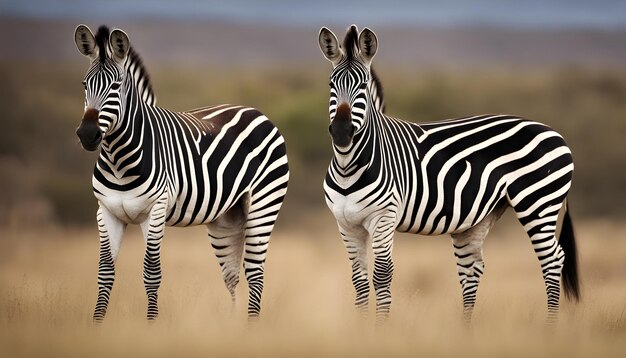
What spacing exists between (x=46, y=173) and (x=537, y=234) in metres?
26.2

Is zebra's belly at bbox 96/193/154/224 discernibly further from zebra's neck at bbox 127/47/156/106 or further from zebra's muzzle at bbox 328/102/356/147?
zebra's muzzle at bbox 328/102/356/147

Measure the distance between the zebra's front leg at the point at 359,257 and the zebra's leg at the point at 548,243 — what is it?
1.92 meters

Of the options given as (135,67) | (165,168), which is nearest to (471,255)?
(165,168)

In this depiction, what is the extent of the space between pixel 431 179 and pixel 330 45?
73.7 inches

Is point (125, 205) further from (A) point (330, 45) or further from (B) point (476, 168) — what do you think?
(B) point (476, 168)

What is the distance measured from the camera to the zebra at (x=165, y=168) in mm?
9930

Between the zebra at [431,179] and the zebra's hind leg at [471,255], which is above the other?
the zebra at [431,179]

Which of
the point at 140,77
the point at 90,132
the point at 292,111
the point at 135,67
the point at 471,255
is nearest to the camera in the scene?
the point at 90,132

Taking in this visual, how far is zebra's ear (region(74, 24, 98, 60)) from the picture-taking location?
9836 mm

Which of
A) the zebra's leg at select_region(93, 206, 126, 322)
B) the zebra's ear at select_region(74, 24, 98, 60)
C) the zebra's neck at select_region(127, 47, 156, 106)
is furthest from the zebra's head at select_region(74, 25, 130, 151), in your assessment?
the zebra's leg at select_region(93, 206, 126, 322)

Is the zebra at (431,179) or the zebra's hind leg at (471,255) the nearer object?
the zebra at (431,179)

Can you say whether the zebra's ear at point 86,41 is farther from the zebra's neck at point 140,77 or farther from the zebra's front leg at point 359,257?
the zebra's front leg at point 359,257

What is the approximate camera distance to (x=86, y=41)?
994 cm

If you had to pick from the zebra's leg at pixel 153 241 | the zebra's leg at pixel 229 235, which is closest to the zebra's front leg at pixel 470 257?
the zebra's leg at pixel 229 235
